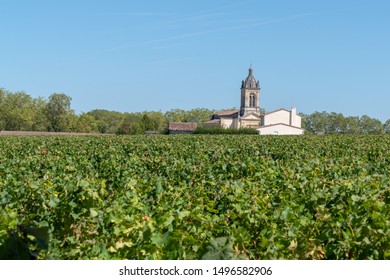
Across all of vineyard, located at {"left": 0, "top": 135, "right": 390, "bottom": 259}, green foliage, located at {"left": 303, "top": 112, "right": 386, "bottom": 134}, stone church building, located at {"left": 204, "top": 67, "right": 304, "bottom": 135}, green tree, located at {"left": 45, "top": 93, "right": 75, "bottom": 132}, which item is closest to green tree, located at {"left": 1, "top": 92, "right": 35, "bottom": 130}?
green tree, located at {"left": 45, "top": 93, "right": 75, "bottom": 132}

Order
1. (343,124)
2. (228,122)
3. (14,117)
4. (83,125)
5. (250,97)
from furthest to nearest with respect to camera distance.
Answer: (343,124), (250,97), (228,122), (83,125), (14,117)

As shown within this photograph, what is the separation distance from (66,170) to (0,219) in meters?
5.95

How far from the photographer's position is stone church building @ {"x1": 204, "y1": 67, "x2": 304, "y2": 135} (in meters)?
107

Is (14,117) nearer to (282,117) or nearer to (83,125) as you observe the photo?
(83,125)

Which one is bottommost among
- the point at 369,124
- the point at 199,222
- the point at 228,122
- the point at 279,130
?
the point at 199,222

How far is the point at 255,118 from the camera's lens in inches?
5084

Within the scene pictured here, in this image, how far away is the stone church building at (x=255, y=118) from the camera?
107000 millimetres

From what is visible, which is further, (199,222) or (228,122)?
(228,122)

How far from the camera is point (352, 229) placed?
547cm

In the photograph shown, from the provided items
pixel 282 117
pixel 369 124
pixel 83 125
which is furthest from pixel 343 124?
pixel 83 125

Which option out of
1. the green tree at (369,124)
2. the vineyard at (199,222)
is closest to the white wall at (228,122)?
the green tree at (369,124)

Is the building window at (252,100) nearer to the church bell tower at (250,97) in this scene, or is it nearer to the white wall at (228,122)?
the church bell tower at (250,97)

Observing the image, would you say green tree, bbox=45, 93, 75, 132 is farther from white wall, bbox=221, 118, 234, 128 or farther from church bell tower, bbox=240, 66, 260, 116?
church bell tower, bbox=240, 66, 260, 116

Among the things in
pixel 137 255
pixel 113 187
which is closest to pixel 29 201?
pixel 113 187
